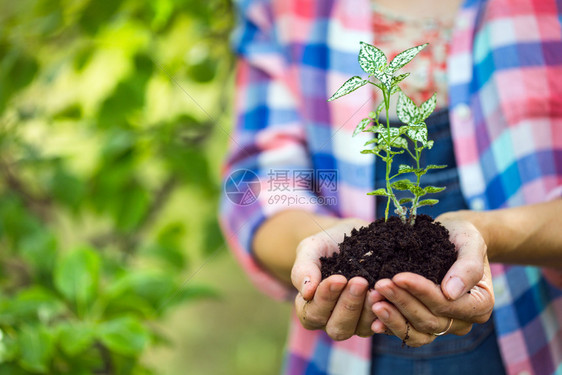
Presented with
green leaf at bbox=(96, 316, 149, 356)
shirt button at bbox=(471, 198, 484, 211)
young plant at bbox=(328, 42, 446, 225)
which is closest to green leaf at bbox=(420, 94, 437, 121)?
young plant at bbox=(328, 42, 446, 225)

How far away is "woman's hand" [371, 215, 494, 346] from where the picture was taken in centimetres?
44

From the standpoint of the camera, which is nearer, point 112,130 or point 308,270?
point 308,270

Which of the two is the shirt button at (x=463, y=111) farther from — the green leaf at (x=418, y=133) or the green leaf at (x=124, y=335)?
the green leaf at (x=124, y=335)

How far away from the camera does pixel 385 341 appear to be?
73 cm

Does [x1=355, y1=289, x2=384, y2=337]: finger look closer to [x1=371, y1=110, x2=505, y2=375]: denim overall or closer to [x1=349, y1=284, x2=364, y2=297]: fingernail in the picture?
[x1=349, y1=284, x2=364, y2=297]: fingernail

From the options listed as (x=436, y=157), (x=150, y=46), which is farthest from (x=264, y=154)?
(x=150, y=46)

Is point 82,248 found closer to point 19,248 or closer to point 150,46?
point 19,248

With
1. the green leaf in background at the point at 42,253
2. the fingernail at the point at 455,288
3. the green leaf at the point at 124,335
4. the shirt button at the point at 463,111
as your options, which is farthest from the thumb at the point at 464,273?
the green leaf in background at the point at 42,253

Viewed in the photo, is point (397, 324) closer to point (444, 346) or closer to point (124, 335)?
point (444, 346)

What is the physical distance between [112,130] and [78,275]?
37 cm

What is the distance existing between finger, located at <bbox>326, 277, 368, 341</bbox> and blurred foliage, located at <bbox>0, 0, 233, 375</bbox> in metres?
0.55

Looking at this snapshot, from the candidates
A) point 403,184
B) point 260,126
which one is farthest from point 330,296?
point 260,126

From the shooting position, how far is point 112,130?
3.76 feet

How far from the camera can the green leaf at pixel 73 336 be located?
774 mm
